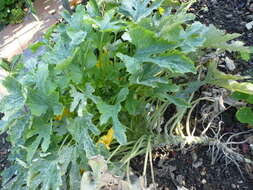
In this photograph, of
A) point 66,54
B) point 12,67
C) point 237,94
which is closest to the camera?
point 66,54

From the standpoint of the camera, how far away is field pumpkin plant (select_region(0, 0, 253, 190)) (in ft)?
4.17

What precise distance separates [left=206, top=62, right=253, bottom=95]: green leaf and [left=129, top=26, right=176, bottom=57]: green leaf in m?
0.25

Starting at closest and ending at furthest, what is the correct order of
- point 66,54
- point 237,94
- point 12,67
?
point 66,54 → point 237,94 → point 12,67

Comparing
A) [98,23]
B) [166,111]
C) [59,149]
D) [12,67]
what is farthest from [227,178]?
[12,67]

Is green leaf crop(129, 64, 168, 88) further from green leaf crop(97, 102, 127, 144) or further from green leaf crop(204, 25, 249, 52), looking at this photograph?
green leaf crop(204, 25, 249, 52)

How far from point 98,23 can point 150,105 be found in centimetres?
→ 41

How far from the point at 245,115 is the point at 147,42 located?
0.46 m

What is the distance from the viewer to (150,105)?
1534mm

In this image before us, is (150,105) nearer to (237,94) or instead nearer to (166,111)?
(166,111)

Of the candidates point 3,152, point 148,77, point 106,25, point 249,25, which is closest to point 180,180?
point 148,77

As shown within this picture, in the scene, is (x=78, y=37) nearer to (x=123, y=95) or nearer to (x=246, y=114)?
(x=123, y=95)

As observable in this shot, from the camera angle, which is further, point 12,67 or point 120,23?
point 12,67

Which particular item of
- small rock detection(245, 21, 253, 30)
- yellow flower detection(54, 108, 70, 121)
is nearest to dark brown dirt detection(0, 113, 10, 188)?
yellow flower detection(54, 108, 70, 121)

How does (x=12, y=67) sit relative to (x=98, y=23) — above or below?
below
